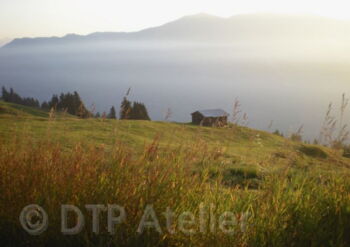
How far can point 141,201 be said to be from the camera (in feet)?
13.6

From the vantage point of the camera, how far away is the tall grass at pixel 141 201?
4.16 m

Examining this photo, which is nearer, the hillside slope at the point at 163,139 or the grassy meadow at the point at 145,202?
the grassy meadow at the point at 145,202

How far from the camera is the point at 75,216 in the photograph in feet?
13.9

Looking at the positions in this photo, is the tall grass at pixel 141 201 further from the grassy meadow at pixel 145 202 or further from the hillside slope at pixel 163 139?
the hillside slope at pixel 163 139

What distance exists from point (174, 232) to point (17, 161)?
249 cm

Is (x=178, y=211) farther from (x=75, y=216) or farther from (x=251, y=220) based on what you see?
(x=75, y=216)

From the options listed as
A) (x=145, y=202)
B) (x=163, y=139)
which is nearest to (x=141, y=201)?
(x=145, y=202)

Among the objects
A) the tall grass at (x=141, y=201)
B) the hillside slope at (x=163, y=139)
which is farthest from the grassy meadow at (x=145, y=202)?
the hillside slope at (x=163, y=139)

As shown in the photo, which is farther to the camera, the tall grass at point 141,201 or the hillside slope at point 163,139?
the hillside slope at point 163,139

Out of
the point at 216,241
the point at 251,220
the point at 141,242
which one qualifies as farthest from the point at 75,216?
the point at 251,220

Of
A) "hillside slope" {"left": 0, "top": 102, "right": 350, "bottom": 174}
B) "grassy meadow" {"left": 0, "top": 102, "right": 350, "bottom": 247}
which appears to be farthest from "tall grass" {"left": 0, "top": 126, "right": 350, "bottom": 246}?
"hillside slope" {"left": 0, "top": 102, "right": 350, "bottom": 174}

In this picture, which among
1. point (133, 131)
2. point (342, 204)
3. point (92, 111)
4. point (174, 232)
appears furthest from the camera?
point (133, 131)

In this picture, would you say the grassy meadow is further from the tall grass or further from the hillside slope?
the hillside slope

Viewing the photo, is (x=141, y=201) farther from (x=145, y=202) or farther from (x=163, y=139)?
(x=163, y=139)
